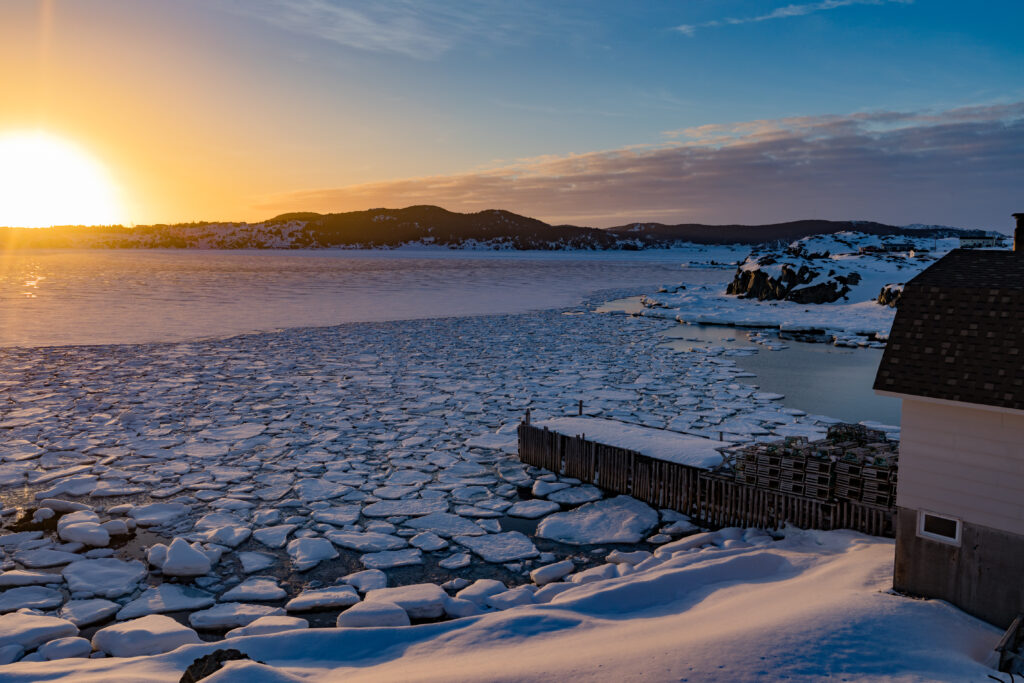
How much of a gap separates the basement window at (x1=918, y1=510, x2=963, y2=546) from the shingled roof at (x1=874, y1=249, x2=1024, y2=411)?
144cm

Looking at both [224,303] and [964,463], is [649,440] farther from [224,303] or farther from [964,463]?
[224,303]

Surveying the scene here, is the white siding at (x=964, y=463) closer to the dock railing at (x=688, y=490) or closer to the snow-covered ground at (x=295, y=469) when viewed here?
the dock railing at (x=688, y=490)

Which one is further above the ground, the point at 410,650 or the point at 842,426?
the point at 842,426

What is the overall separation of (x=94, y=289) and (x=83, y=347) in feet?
127

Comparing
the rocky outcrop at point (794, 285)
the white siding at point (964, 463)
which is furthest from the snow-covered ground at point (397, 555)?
the rocky outcrop at point (794, 285)

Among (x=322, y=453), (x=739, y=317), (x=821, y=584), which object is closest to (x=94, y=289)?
(x=739, y=317)

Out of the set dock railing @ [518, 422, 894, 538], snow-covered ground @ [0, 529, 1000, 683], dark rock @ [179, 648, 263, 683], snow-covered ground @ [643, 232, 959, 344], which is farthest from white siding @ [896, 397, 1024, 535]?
snow-covered ground @ [643, 232, 959, 344]

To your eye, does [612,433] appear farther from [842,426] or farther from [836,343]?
[836,343]

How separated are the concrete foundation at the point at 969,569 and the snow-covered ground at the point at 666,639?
206 mm

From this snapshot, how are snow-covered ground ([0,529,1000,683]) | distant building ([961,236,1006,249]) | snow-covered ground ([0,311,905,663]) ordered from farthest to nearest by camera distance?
1. snow-covered ground ([0,311,905,663])
2. distant building ([961,236,1006,249])
3. snow-covered ground ([0,529,1000,683])

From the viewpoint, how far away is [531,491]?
42.7 feet

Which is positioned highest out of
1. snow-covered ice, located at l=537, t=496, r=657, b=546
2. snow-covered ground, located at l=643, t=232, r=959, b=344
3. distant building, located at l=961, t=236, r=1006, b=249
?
distant building, located at l=961, t=236, r=1006, b=249

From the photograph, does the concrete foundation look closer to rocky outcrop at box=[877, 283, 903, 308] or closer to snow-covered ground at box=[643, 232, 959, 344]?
snow-covered ground at box=[643, 232, 959, 344]

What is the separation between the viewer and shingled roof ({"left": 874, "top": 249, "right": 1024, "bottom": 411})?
7395 millimetres
